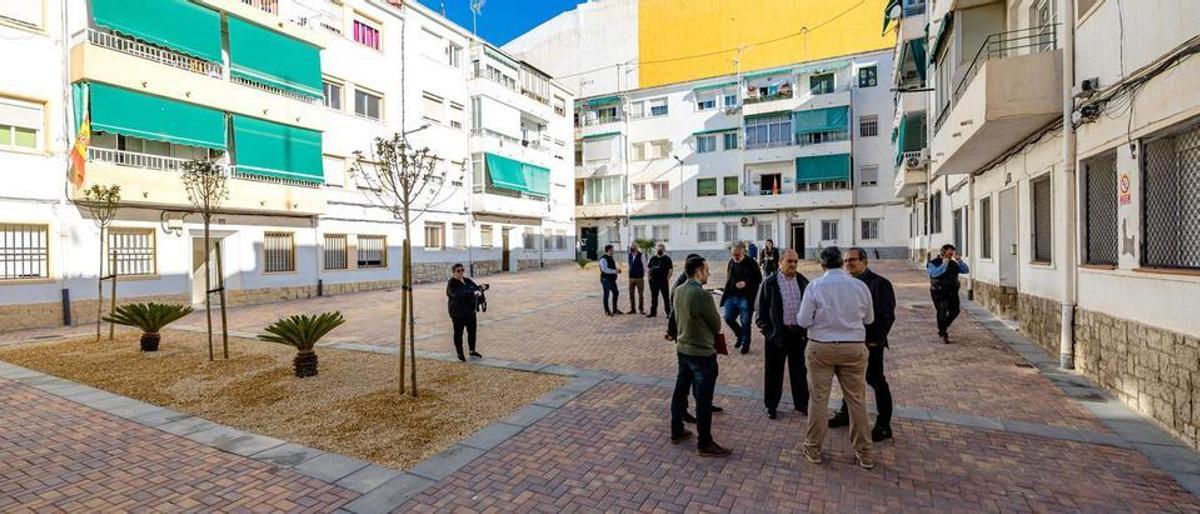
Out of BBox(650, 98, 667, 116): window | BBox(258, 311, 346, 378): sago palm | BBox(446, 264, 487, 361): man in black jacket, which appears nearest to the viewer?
BBox(258, 311, 346, 378): sago palm

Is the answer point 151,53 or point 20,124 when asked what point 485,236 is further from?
point 20,124

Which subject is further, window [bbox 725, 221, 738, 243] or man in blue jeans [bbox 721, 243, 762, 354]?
window [bbox 725, 221, 738, 243]

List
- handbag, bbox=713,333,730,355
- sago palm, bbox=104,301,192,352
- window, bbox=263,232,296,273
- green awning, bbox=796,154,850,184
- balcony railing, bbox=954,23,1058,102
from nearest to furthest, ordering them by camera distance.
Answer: handbag, bbox=713,333,730,355 < balcony railing, bbox=954,23,1058,102 < sago palm, bbox=104,301,192,352 < window, bbox=263,232,296,273 < green awning, bbox=796,154,850,184

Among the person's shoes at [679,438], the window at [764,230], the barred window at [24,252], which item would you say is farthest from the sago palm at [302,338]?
the window at [764,230]

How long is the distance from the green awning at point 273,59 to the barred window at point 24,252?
7.05m

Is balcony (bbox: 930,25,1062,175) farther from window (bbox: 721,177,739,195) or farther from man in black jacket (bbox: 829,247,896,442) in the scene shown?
window (bbox: 721,177,739,195)

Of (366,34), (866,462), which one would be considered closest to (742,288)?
(866,462)

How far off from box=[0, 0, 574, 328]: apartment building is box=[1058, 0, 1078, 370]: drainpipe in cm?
1465

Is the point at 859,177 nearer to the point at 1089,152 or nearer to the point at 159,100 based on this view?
the point at 1089,152

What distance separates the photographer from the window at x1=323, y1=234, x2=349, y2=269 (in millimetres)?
20859

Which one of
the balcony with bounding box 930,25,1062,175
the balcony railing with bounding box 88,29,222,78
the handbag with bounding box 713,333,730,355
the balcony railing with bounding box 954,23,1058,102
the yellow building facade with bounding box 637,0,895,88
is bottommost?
the handbag with bounding box 713,333,730,355

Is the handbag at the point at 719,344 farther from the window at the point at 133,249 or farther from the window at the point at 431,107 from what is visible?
the window at the point at 431,107

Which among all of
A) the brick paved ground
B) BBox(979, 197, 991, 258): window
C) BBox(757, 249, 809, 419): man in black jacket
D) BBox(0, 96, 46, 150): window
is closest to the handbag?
BBox(757, 249, 809, 419): man in black jacket

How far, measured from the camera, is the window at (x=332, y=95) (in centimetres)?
→ 2097
